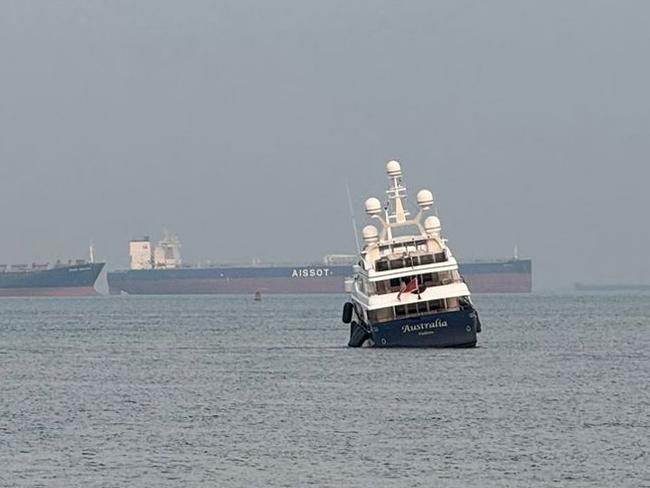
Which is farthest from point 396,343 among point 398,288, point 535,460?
point 535,460

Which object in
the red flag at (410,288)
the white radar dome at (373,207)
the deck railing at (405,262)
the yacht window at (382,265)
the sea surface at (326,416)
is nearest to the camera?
the sea surface at (326,416)

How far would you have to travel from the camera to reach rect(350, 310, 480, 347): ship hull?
6912 centimetres

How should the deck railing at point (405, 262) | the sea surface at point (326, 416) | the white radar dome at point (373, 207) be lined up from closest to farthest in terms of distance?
the sea surface at point (326, 416)
the deck railing at point (405, 262)
the white radar dome at point (373, 207)

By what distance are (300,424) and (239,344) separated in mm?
46287

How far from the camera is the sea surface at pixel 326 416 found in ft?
120

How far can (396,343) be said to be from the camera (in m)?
70.2

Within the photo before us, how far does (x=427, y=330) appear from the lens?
69.1m

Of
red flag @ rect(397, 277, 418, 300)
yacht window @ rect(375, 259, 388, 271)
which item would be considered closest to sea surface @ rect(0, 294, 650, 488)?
red flag @ rect(397, 277, 418, 300)

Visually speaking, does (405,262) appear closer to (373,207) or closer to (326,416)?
(373,207)

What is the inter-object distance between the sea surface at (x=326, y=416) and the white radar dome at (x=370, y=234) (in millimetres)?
5290

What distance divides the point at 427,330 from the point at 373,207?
9.57 metres

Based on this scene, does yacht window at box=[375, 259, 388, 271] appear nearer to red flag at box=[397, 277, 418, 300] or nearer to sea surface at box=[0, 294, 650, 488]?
red flag at box=[397, 277, 418, 300]

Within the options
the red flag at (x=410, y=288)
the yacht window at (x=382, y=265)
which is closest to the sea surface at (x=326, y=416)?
the red flag at (x=410, y=288)

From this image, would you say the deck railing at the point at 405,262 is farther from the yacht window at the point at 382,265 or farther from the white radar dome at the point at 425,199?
the white radar dome at the point at 425,199
